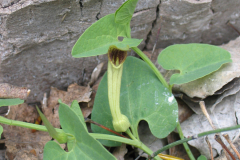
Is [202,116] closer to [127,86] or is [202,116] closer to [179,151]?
[179,151]

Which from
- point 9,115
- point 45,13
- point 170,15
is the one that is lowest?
point 9,115

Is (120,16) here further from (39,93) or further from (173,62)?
(39,93)

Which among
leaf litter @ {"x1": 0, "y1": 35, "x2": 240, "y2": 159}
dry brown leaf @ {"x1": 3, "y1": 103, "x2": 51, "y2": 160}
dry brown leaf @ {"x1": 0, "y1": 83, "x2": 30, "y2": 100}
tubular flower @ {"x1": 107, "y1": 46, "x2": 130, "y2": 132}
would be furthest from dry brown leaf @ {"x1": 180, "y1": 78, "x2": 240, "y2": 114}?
dry brown leaf @ {"x1": 0, "y1": 83, "x2": 30, "y2": 100}

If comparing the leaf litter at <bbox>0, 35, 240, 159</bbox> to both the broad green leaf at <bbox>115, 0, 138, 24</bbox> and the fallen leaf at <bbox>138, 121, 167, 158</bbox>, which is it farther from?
the broad green leaf at <bbox>115, 0, 138, 24</bbox>

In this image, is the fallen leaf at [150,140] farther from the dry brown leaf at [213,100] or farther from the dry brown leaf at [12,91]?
the dry brown leaf at [12,91]

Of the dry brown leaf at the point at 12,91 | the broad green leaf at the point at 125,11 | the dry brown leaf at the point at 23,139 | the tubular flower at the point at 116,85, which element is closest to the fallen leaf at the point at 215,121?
the tubular flower at the point at 116,85

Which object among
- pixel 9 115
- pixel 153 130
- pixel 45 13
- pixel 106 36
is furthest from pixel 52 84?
pixel 153 130
